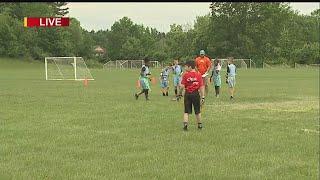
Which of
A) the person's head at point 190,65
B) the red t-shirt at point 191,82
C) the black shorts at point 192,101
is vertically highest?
the person's head at point 190,65

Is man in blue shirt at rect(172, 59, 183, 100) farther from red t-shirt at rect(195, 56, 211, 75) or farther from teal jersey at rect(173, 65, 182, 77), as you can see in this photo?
red t-shirt at rect(195, 56, 211, 75)

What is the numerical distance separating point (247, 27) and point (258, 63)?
32.7 feet

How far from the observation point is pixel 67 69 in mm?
51125

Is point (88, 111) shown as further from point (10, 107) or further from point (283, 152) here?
point (283, 152)

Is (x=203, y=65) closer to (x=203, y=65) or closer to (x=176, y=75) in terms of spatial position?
(x=203, y=65)

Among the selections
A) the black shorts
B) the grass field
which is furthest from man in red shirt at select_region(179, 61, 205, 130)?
the grass field

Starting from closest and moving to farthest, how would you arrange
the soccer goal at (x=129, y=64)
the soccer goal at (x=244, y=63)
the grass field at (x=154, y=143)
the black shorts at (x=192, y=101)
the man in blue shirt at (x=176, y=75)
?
the grass field at (x=154, y=143) → the black shorts at (x=192, y=101) → the man in blue shirt at (x=176, y=75) → the soccer goal at (x=244, y=63) → the soccer goal at (x=129, y=64)

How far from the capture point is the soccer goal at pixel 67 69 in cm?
4588

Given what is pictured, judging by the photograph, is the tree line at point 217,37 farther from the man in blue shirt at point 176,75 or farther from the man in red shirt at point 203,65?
the man in red shirt at point 203,65

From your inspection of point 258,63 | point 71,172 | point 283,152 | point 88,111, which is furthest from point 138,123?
point 258,63

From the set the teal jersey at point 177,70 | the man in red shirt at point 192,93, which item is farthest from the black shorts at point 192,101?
the teal jersey at point 177,70

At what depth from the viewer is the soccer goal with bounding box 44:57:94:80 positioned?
45875 millimetres

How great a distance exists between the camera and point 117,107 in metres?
17.9

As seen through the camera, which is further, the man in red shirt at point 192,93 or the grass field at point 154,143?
the man in red shirt at point 192,93
